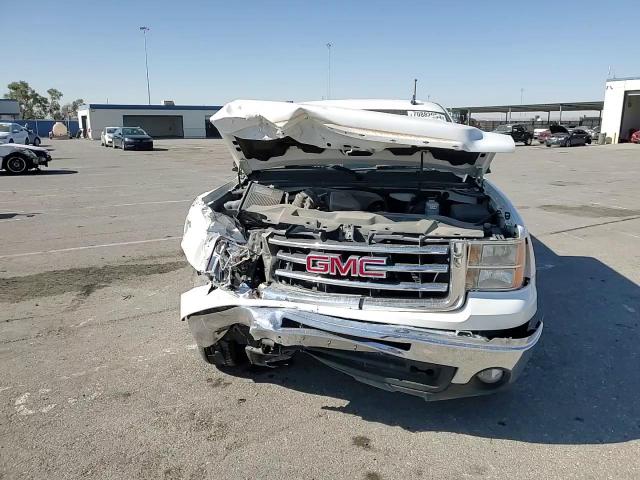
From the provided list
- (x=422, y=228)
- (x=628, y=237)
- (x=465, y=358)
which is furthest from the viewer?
(x=628, y=237)

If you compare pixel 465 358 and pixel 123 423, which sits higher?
pixel 465 358

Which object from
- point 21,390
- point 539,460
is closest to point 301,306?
point 539,460

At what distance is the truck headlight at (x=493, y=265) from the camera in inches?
Result: 107

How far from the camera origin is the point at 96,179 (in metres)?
15.4

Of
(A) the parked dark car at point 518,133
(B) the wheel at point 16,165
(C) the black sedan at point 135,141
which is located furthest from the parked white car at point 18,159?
(A) the parked dark car at point 518,133

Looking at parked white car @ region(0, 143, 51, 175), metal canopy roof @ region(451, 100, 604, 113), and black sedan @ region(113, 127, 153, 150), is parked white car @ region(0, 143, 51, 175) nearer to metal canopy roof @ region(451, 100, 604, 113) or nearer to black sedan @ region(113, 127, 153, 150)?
black sedan @ region(113, 127, 153, 150)

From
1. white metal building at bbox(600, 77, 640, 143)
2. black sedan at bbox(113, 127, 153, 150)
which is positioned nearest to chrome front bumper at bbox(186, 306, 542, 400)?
black sedan at bbox(113, 127, 153, 150)

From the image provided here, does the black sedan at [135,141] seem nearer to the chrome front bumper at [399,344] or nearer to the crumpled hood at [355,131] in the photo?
the crumpled hood at [355,131]

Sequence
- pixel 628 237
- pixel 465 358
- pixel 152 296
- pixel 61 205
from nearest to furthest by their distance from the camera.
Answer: pixel 465 358 → pixel 152 296 → pixel 628 237 → pixel 61 205

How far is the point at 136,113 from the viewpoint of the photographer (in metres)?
58.3

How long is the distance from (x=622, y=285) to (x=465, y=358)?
3604mm

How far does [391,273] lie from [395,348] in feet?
1.53

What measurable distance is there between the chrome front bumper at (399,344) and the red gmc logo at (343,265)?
0.30 meters

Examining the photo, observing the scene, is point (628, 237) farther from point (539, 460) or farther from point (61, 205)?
point (61, 205)
